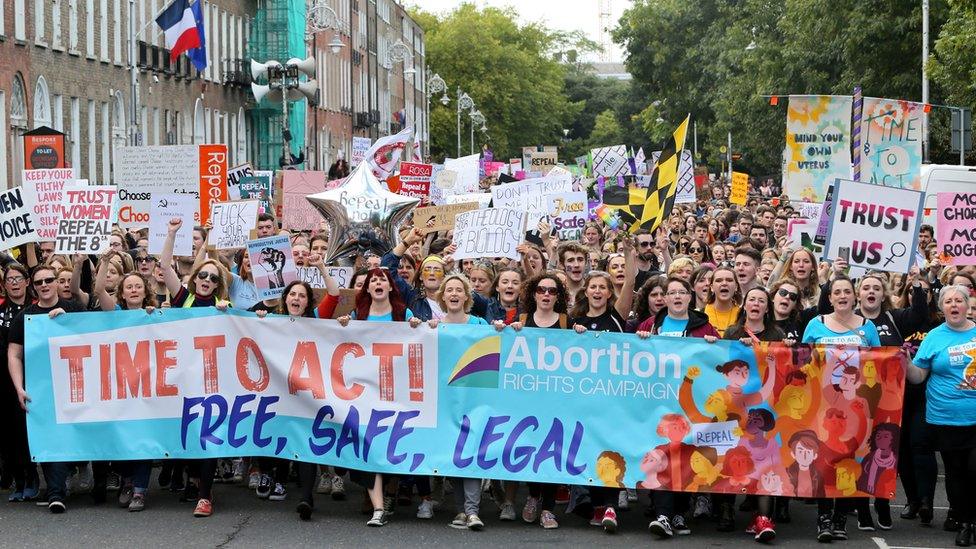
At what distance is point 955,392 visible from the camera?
33.9ft

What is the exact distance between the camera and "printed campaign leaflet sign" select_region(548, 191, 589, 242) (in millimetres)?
20391

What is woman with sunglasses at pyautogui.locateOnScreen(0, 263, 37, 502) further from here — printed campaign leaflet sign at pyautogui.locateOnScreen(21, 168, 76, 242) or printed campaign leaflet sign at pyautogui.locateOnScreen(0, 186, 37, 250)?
printed campaign leaflet sign at pyautogui.locateOnScreen(21, 168, 76, 242)

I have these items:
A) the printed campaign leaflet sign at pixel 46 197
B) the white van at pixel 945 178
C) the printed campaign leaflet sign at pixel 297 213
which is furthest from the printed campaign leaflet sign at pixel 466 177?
the printed campaign leaflet sign at pixel 46 197

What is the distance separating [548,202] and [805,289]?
723 cm

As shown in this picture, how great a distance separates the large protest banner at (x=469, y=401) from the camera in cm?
1040

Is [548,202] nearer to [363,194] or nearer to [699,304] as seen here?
[363,194]

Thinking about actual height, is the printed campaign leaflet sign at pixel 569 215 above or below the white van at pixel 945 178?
below

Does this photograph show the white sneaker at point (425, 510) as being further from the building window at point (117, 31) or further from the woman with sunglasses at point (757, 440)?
the building window at point (117, 31)

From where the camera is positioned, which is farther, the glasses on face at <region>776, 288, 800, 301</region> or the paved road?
the glasses on face at <region>776, 288, 800, 301</region>

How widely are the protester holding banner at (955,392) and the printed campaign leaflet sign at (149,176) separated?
11.3 meters

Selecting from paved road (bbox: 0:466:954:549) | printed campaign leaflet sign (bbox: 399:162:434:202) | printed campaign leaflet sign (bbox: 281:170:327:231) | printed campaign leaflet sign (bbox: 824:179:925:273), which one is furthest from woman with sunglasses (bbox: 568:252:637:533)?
printed campaign leaflet sign (bbox: 399:162:434:202)

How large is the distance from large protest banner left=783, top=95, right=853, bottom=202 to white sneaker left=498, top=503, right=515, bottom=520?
1383cm

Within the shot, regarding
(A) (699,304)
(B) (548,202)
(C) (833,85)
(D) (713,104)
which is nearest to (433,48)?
(D) (713,104)

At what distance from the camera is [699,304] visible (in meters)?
12.3
